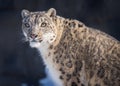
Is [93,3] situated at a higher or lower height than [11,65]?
higher

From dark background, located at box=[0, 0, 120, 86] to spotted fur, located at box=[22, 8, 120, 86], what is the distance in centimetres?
134

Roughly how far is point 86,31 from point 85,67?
32 centimetres

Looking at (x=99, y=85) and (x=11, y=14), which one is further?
(x=11, y=14)

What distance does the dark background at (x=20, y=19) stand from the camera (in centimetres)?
719

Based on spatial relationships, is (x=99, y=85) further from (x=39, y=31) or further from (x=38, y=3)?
(x=38, y=3)

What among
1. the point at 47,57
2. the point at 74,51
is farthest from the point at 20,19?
the point at 74,51

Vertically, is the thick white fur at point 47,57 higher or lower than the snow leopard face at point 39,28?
lower

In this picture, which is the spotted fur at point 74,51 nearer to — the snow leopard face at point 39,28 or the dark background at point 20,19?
the snow leopard face at point 39,28

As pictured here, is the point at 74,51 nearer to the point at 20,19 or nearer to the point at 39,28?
the point at 39,28

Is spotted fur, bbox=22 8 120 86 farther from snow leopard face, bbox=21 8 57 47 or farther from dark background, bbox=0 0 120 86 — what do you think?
dark background, bbox=0 0 120 86

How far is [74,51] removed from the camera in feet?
19.0

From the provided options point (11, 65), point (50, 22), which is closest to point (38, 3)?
point (11, 65)

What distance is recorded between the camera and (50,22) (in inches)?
228

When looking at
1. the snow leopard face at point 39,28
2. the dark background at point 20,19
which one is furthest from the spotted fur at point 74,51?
the dark background at point 20,19
